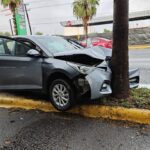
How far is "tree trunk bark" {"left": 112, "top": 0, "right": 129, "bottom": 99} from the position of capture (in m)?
5.35

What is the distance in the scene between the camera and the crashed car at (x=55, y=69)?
5.37m

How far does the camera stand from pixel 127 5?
211 inches

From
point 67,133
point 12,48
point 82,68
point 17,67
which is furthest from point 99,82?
point 12,48

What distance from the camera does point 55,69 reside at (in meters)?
5.65

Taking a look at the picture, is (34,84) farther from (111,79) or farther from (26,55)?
(111,79)

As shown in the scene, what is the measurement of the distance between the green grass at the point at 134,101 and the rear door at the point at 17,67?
4.83 ft

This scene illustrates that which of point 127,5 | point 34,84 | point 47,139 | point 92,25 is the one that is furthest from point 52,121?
point 92,25

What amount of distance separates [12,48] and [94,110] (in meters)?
2.55

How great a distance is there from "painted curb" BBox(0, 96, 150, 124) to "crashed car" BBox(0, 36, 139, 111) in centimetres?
21

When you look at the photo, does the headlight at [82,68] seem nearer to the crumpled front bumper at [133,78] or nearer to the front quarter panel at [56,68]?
the front quarter panel at [56,68]

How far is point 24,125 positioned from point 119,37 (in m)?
2.29

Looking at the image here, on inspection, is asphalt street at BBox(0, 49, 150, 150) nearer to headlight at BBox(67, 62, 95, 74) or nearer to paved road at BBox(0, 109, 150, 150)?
paved road at BBox(0, 109, 150, 150)

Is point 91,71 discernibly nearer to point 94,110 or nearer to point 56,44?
point 94,110

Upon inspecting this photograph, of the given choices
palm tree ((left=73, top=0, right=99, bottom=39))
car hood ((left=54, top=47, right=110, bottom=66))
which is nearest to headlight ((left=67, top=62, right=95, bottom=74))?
car hood ((left=54, top=47, right=110, bottom=66))
